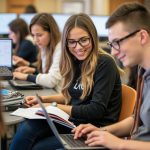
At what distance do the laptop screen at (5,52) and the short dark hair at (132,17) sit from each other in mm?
Result: 1369

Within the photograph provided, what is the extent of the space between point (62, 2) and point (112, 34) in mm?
7400

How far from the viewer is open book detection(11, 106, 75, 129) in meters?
1.68

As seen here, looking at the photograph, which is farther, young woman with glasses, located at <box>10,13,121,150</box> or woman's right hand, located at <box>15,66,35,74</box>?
woman's right hand, located at <box>15,66,35,74</box>

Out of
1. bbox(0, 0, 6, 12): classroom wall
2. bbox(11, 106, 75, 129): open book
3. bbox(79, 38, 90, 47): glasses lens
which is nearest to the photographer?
bbox(11, 106, 75, 129): open book

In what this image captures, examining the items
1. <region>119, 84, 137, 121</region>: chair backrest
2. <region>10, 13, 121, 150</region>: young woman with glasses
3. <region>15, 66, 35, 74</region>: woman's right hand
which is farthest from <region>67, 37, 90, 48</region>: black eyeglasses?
<region>15, 66, 35, 74</region>: woman's right hand

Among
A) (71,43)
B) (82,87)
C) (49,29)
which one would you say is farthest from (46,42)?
(82,87)

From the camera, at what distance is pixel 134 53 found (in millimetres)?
1369

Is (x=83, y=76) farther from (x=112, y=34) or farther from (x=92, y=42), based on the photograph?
(x=112, y=34)

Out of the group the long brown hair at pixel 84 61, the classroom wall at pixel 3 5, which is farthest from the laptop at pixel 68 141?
the classroom wall at pixel 3 5

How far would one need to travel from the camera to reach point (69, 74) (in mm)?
2045

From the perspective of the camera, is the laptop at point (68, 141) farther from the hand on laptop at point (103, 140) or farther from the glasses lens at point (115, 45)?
the glasses lens at point (115, 45)

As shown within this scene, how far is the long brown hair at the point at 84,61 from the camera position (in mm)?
1894

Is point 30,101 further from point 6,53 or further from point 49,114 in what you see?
point 6,53

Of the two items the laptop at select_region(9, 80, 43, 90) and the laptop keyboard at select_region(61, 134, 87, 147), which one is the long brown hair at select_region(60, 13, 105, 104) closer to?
the laptop keyboard at select_region(61, 134, 87, 147)
